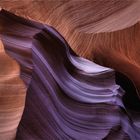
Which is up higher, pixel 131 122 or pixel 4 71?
pixel 4 71

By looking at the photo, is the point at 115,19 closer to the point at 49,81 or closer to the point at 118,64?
the point at 118,64

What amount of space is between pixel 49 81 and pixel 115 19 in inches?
7.9

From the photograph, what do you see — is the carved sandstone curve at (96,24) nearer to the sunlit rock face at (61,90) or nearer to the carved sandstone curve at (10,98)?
the sunlit rock face at (61,90)

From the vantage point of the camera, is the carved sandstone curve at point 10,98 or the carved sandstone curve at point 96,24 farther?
the carved sandstone curve at point 96,24

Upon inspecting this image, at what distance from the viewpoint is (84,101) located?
1.67 feet

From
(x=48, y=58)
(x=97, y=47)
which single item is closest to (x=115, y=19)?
(x=97, y=47)

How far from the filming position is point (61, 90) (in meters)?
0.50

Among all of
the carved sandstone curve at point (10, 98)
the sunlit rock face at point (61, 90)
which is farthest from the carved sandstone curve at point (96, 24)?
the carved sandstone curve at point (10, 98)

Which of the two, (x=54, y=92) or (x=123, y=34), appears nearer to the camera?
(x=54, y=92)

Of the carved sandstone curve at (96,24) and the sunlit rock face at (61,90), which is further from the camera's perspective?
the carved sandstone curve at (96,24)

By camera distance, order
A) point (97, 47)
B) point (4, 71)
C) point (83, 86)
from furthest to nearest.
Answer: point (97, 47) → point (83, 86) → point (4, 71)

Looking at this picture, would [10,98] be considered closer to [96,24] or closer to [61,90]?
[61,90]

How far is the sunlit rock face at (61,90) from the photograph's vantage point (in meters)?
0.43

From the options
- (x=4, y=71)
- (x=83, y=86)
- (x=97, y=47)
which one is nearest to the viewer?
(x=4, y=71)
